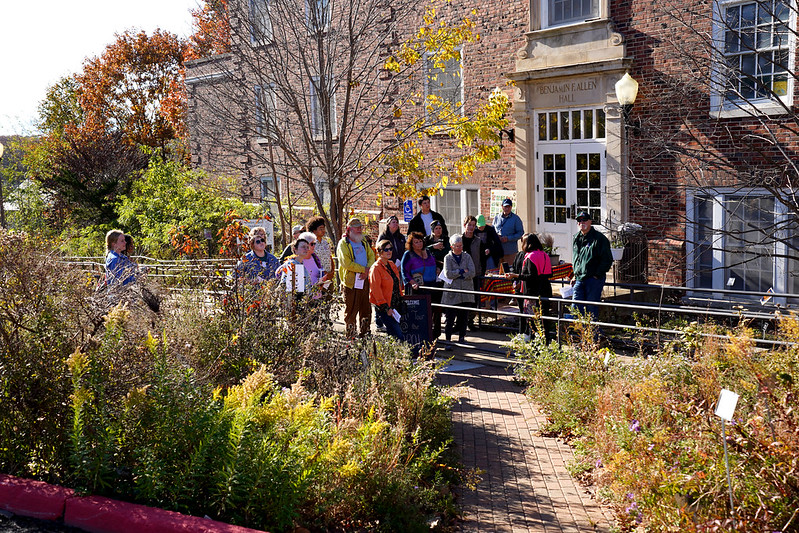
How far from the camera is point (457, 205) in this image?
755 inches

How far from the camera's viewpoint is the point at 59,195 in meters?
25.1

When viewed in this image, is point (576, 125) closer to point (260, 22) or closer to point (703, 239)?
point (703, 239)

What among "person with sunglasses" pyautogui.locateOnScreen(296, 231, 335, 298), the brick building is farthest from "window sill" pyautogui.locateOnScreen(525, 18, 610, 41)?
"person with sunglasses" pyautogui.locateOnScreen(296, 231, 335, 298)

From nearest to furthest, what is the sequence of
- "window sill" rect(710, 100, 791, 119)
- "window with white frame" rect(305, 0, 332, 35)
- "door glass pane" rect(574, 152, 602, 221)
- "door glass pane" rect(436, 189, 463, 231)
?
"window with white frame" rect(305, 0, 332, 35)
"window sill" rect(710, 100, 791, 119)
"door glass pane" rect(574, 152, 602, 221)
"door glass pane" rect(436, 189, 463, 231)

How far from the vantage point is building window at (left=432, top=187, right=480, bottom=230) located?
1867cm

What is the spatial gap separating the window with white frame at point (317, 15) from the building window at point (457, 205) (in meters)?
6.79

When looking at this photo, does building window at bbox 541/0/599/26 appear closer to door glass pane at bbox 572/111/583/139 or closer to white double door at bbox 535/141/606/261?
door glass pane at bbox 572/111/583/139

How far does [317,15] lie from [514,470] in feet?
28.2

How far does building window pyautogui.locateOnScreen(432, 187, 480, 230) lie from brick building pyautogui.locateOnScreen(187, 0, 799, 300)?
25 cm

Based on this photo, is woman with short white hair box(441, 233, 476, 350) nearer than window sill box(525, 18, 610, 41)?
Yes

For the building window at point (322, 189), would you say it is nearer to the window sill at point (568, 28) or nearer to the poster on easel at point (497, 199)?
the poster on easel at point (497, 199)

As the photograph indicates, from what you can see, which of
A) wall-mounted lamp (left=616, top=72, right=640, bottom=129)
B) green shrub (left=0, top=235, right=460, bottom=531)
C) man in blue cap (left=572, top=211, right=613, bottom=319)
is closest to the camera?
green shrub (left=0, top=235, right=460, bottom=531)

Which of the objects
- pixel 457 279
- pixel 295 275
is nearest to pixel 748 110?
pixel 457 279

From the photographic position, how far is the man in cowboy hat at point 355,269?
34.3ft
